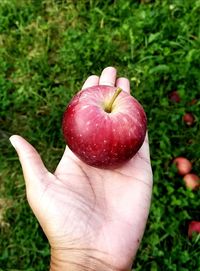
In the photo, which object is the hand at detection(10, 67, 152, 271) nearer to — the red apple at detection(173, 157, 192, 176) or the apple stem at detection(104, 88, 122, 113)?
the apple stem at detection(104, 88, 122, 113)

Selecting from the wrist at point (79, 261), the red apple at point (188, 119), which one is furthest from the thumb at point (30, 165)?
the red apple at point (188, 119)

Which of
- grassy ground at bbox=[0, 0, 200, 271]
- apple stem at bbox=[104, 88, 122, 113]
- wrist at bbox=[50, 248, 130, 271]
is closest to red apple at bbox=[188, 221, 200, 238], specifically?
grassy ground at bbox=[0, 0, 200, 271]

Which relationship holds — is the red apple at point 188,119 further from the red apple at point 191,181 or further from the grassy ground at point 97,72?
the red apple at point 191,181

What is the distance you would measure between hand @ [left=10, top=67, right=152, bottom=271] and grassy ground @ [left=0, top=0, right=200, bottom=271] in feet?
2.44

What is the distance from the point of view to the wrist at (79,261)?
2.15 m

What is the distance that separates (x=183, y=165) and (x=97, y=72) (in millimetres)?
1130

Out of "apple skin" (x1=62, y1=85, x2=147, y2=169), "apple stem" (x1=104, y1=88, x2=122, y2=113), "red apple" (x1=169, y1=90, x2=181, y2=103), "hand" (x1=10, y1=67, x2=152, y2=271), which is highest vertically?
"apple stem" (x1=104, y1=88, x2=122, y2=113)

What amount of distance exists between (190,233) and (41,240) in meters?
1.04

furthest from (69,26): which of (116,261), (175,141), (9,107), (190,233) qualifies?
(116,261)

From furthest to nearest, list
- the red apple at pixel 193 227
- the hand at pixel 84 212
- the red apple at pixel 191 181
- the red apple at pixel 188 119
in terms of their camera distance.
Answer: the red apple at pixel 188 119, the red apple at pixel 191 181, the red apple at pixel 193 227, the hand at pixel 84 212

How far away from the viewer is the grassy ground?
3.04 meters

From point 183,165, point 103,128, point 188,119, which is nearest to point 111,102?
point 103,128

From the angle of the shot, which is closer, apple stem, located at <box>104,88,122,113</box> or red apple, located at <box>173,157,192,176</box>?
apple stem, located at <box>104,88,122,113</box>

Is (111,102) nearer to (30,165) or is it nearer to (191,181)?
(30,165)
